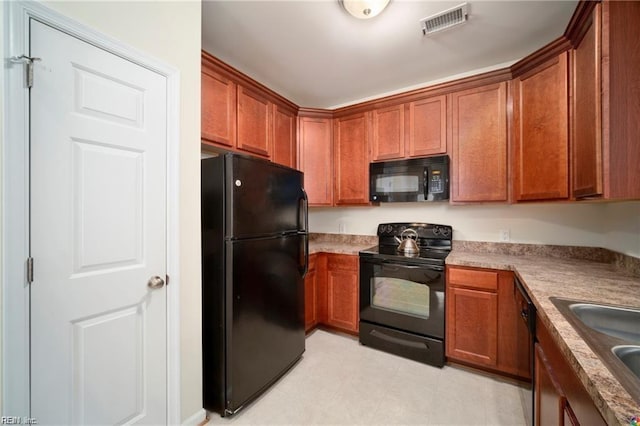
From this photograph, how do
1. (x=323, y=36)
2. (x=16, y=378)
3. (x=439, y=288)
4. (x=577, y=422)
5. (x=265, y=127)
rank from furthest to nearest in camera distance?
(x=265, y=127)
(x=439, y=288)
(x=323, y=36)
(x=16, y=378)
(x=577, y=422)

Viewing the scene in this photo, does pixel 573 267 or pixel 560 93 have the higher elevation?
pixel 560 93

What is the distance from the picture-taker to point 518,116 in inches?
82.0

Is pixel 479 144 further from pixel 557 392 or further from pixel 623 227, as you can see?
pixel 557 392

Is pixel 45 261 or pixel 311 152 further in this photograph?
pixel 311 152

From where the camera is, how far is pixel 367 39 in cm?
202

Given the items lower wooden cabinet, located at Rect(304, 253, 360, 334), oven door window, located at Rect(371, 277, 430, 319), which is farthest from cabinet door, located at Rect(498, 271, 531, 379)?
lower wooden cabinet, located at Rect(304, 253, 360, 334)

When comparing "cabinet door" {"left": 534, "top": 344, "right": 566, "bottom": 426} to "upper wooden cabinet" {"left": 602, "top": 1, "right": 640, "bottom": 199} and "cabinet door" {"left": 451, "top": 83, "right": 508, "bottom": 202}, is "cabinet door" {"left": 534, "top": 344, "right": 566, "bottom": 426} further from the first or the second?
"cabinet door" {"left": 451, "top": 83, "right": 508, "bottom": 202}

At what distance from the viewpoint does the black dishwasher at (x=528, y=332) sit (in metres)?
1.29

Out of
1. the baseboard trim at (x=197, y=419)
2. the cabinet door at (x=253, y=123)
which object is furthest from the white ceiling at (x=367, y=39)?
the baseboard trim at (x=197, y=419)

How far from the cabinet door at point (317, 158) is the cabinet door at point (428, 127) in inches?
35.5

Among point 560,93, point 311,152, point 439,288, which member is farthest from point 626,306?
point 311,152

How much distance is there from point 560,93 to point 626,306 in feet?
4.72

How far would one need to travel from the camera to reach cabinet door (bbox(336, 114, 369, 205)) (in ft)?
9.26

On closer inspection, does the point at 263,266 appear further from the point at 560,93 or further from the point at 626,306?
the point at 560,93
